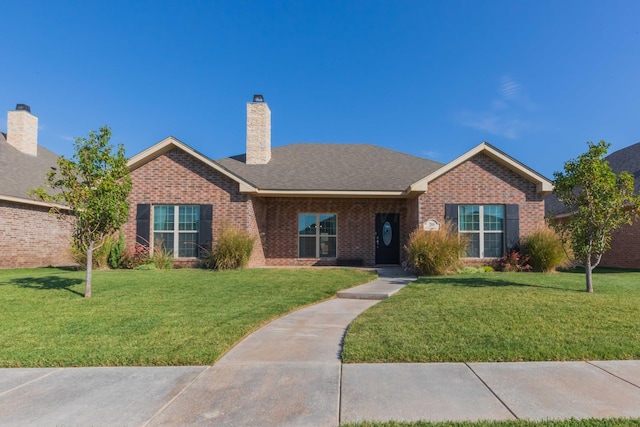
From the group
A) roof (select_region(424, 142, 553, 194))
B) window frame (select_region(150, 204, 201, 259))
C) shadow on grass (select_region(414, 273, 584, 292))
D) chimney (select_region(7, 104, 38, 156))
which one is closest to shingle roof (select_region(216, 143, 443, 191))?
roof (select_region(424, 142, 553, 194))

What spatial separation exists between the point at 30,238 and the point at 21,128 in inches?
260

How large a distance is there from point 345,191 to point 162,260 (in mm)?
6674

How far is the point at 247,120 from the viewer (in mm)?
16141

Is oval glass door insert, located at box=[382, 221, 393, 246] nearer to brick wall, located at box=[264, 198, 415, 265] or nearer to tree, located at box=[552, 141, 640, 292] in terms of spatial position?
brick wall, located at box=[264, 198, 415, 265]

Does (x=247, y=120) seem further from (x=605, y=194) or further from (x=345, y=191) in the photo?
(x=605, y=194)

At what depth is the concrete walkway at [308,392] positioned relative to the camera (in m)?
2.73

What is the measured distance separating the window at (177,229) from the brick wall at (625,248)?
15.7 metres

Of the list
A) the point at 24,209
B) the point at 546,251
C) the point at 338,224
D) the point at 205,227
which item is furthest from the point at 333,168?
the point at 24,209

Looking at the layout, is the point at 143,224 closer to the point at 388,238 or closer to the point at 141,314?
the point at 141,314

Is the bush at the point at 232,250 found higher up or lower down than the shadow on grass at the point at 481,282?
higher up

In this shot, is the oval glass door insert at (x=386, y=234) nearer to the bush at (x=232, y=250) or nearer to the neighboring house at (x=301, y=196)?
the neighboring house at (x=301, y=196)

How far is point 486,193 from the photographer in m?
12.7

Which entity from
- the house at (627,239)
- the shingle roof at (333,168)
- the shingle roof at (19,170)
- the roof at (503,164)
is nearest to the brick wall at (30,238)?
the shingle roof at (19,170)

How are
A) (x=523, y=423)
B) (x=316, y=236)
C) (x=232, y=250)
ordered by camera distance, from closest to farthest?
(x=523, y=423)
(x=232, y=250)
(x=316, y=236)
